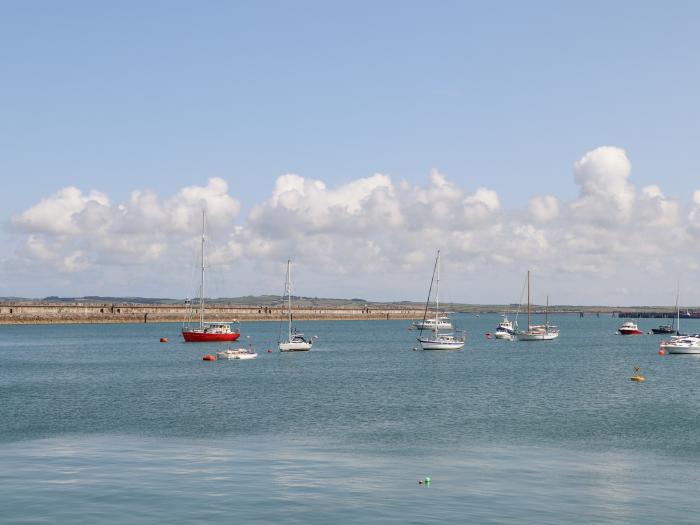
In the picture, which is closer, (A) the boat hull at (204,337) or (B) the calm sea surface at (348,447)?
(B) the calm sea surface at (348,447)

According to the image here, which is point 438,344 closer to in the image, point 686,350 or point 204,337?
point 686,350

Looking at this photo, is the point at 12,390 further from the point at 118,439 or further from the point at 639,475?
the point at 639,475

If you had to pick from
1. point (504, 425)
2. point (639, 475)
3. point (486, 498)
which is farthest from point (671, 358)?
point (486, 498)

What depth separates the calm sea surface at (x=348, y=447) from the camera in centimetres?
3519

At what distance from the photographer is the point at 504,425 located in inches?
2315

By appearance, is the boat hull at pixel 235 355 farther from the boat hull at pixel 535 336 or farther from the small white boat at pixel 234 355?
the boat hull at pixel 535 336

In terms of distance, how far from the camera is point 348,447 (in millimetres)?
49469

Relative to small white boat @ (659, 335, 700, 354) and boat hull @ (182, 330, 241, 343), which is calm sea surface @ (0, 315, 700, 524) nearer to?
small white boat @ (659, 335, 700, 354)

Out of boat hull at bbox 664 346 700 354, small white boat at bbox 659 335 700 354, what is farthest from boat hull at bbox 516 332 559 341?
boat hull at bbox 664 346 700 354

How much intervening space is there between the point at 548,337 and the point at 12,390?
13547 centimetres

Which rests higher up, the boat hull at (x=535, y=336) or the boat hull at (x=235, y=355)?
the boat hull at (x=535, y=336)

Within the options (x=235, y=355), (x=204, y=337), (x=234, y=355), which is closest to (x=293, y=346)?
(x=235, y=355)

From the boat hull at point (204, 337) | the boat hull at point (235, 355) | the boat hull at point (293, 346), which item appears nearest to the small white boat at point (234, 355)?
the boat hull at point (235, 355)

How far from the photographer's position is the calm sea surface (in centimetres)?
3519
